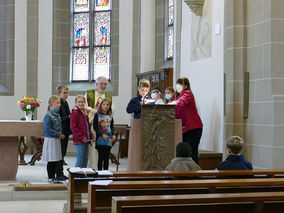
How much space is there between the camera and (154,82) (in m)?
12.5

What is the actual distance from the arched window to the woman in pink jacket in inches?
267

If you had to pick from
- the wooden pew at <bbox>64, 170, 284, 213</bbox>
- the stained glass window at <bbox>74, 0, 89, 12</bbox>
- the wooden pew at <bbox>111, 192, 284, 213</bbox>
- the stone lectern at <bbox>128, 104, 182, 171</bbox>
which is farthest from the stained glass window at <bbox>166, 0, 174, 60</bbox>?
the wooden pew at <bbox>111, 192, 284, 213</bbox>

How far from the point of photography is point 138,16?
14.2m

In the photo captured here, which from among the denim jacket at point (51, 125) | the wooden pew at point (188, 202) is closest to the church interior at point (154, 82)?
the wooden pew at point (188, 202)

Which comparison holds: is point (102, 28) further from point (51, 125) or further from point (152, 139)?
point (152, 139)

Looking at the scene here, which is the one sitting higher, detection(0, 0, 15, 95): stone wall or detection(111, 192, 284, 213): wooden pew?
detection(0, 0, 15, 95): stone wall

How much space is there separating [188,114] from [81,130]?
1669 millimetres

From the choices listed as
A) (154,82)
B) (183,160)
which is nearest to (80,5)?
(154,82)

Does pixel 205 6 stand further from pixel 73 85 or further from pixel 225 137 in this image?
pixel 73 85

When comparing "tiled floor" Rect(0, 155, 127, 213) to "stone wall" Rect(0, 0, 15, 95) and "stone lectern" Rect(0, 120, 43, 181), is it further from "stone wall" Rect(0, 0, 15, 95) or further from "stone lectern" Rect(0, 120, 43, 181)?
"stone wall" Rect(0, 0, 15, 95)

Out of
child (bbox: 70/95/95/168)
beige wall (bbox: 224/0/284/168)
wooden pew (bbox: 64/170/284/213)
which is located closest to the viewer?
wooden pew (bbox: 64/170/284/213)

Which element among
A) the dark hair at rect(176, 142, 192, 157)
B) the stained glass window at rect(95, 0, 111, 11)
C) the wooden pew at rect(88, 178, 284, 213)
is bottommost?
the wooden pew at rect(88, 178, 284, 213)

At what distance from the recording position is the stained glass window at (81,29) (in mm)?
15602

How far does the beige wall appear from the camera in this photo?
25.5 feet
